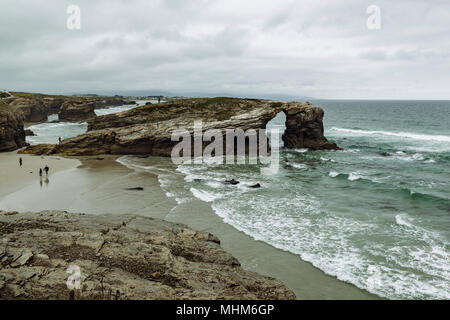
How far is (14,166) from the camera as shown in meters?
34.8

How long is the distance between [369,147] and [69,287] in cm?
5470

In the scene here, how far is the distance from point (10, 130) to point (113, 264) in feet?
155

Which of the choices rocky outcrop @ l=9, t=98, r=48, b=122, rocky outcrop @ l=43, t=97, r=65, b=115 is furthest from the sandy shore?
rocky outcrop @ l=43, t=97, r=65, b=115

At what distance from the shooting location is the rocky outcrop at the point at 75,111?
309ft

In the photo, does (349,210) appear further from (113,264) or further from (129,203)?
(113,264)

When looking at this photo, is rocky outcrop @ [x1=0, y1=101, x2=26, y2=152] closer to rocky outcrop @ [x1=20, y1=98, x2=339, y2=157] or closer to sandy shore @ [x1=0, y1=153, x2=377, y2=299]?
rocky outcrop @ [x1=20, y1=98, x2=339, y2=157]

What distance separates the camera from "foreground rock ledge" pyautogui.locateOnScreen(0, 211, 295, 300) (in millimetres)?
7333

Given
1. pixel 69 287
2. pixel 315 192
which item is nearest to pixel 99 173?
pixel 315 192

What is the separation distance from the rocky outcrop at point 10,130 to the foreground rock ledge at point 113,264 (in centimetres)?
4065

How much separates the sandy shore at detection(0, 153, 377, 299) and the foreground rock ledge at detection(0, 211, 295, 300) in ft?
13.9

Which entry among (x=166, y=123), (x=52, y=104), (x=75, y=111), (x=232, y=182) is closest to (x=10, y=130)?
(x=166, y=123)

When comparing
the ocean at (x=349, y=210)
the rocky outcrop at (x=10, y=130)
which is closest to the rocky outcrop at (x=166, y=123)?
the ocean at (x=349, y=210)

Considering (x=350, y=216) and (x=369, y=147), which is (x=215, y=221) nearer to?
(x=350, y=216)
